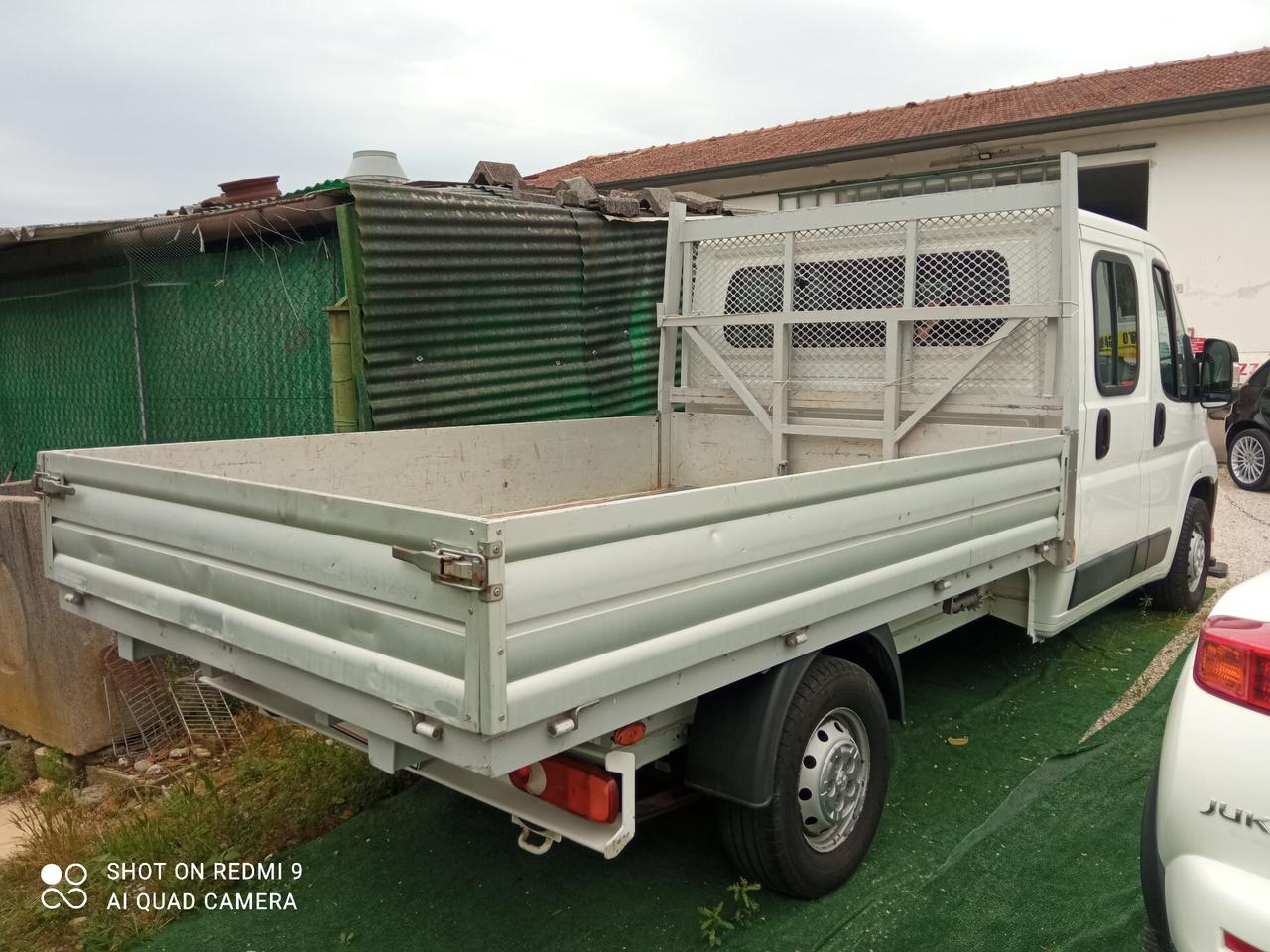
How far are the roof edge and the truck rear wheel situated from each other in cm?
1219

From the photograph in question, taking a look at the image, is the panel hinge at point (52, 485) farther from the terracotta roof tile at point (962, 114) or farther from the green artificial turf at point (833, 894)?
A: the terracotta roof tile at point (962, 114)

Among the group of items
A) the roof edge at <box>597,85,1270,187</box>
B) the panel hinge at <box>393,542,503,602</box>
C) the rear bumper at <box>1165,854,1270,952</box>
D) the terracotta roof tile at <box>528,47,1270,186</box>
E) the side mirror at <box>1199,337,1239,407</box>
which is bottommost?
the rear bumper at <box>1165,854,1270,952</box>

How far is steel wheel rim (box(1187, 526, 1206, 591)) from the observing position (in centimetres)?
599

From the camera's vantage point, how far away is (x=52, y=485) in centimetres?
340

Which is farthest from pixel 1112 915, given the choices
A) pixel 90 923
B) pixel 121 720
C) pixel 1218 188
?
pixel 1218 188

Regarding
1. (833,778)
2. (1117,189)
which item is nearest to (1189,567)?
(833,778)

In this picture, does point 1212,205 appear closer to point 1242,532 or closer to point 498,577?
point 1242,532

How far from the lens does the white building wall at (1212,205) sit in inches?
490

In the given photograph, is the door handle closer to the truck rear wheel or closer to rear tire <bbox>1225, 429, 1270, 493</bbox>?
the truck rear wheel

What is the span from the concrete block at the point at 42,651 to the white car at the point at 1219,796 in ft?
14.3

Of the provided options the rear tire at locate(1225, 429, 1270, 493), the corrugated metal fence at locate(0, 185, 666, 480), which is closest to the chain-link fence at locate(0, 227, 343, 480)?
the corrugated metal fence at locate(0, 185, 666, 480)

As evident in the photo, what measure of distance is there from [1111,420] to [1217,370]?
1.27 m

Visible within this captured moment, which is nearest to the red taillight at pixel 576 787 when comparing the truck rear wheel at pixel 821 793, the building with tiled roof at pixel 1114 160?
the truck rear wheel at pixel 821 793

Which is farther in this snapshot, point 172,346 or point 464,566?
point 172,346
